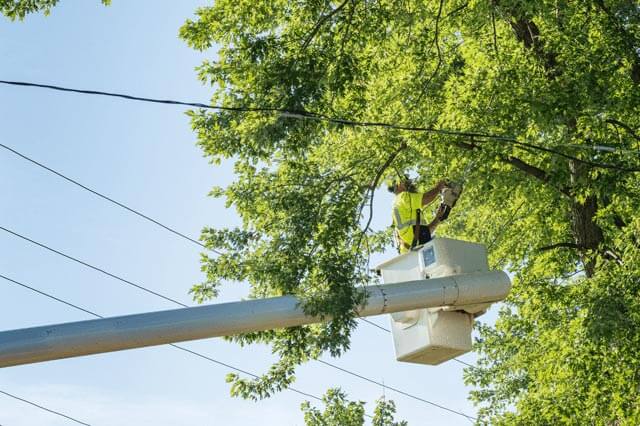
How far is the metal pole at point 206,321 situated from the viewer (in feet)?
22.3

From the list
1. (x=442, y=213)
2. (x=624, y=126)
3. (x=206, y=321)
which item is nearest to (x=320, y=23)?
(x=442, y=213)

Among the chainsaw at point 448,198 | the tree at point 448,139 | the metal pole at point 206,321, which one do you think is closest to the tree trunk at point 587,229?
the tree at point 448,139

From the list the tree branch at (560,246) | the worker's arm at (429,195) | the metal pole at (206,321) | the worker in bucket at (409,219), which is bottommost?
the metal pole at (206,321)

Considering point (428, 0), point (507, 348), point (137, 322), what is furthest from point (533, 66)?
point (137, 322)

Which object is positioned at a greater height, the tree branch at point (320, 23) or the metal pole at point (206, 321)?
the tree branch at point (320, 23)

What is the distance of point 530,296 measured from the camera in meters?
15.3

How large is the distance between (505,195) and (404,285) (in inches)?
317

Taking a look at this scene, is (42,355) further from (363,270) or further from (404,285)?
(363,270)

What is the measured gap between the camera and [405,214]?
11.3m

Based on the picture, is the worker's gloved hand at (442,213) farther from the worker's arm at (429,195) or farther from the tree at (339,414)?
the tree at (339,414)

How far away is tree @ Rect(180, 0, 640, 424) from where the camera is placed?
1242 cm

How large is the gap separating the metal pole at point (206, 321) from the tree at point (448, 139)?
9.48ft

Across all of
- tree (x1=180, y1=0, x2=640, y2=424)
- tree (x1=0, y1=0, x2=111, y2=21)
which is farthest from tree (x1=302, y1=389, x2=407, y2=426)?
tree (x1=0, y1=0, x2=111, y2=21)

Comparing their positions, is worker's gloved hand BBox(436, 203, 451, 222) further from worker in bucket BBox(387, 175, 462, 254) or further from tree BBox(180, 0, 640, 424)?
tree BBox(180, 0, 640, 424)
